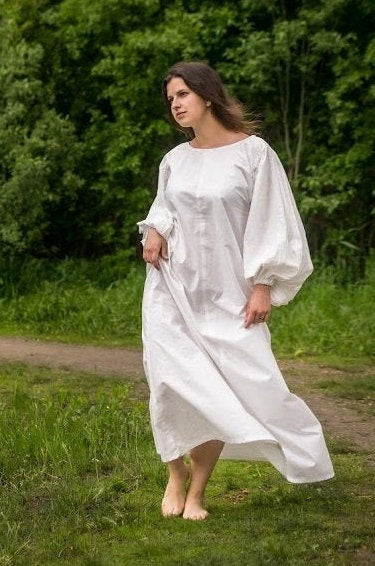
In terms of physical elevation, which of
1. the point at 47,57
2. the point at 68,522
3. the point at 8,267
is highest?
the point at 47,57

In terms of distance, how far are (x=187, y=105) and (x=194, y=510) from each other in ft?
5.36

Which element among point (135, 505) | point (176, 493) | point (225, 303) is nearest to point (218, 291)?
point (225, 303)

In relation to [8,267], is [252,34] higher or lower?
higher

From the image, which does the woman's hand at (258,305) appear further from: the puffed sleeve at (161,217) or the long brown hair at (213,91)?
the long brown hair at (213,91)

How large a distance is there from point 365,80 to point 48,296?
4.17 metres

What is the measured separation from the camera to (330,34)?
1251 cm

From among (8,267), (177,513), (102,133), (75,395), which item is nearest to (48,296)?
(8,267)

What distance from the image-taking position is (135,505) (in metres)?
4.86

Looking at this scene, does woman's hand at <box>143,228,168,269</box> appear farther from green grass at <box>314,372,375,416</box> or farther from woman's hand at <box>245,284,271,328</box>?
green grass at <box>314,372,375,416</box>

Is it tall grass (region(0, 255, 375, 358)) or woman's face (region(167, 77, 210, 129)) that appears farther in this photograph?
tall grass (region(0, 255, 375, 358))

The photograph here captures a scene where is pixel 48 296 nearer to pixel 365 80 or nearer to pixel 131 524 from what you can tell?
pixel 365 80

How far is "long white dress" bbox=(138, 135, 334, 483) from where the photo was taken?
14.8ft

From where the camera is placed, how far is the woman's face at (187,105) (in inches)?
184

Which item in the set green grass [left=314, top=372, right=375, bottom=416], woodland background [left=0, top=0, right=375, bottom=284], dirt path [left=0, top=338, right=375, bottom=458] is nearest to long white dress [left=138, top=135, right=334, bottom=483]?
dirt path [left=0, top=338, right=375, bottom=458]
